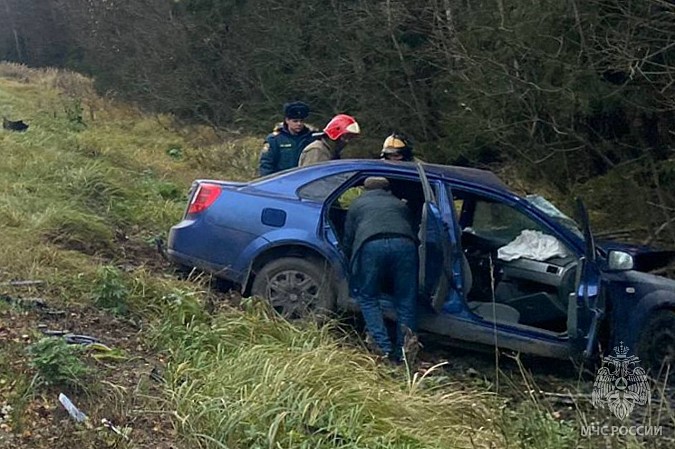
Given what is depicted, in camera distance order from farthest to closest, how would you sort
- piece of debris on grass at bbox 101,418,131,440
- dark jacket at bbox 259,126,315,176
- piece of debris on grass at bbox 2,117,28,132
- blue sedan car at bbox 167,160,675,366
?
piece of debris on grass at bbox 2,117,28,132 < dark jacket at bbox 259,126,315,176 < blue sedan car at bbox 167,160,675,366 < piece of debris on grass at bbox 101,418,131,440

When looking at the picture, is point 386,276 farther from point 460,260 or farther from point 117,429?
point 117,429

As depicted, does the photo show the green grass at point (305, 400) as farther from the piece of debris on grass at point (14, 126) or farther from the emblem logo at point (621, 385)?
the piece of debris on grass at point (14, 126)

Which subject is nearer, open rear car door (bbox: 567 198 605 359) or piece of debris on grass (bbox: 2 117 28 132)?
open rear car door (bbox: 567 198 605 359)

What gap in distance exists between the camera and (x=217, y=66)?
26.2 m

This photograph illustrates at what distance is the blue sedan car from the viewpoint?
6055mm

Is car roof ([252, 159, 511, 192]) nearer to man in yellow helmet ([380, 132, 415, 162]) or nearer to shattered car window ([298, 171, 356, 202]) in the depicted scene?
shattered car window ([298, 171, 356, 202])

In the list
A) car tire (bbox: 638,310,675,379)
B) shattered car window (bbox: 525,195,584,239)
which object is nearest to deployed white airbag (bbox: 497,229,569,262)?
shattered car window (bbox: 525,195,584,239)

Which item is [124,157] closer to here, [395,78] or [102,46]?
[395,78]

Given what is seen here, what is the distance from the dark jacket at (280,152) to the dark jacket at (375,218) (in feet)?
7.74

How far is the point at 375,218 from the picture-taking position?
6.14 meters

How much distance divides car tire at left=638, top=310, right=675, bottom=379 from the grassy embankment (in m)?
1.50

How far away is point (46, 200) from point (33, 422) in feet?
18.8

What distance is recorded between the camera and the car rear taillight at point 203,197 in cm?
681

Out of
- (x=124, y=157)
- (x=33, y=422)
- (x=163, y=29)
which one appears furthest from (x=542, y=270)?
(x=163, y=29)
